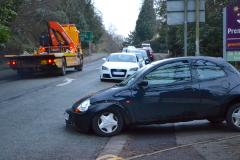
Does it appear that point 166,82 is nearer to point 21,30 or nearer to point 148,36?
point 21,30

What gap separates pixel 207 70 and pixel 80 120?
8.77 ft

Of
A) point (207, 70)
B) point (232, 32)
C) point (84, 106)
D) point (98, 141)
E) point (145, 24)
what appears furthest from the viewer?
point (145, 24)

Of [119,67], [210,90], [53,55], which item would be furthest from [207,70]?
[53,55]

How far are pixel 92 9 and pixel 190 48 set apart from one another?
49438 millimetres

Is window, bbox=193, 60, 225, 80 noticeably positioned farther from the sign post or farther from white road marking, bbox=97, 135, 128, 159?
the sign post

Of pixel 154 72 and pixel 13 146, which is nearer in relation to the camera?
pixel 13 146

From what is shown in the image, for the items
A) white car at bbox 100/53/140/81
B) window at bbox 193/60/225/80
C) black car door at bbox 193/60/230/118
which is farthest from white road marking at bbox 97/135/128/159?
white car at bbox 100/53/140/81

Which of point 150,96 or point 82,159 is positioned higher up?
point 150,96

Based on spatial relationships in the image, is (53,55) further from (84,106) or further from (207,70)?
(207,70)

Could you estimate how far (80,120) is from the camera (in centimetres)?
1012

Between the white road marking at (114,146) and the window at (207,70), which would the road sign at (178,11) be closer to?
the window at (207,70)

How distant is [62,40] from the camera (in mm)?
32562

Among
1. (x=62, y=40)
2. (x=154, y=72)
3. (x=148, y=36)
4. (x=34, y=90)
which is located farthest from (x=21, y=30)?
(x=148, y=36)

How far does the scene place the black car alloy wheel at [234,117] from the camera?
33.9 feet
